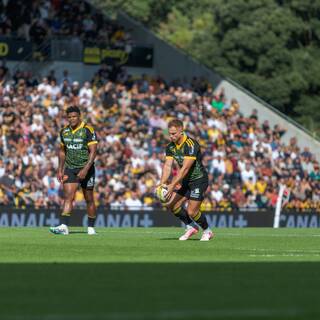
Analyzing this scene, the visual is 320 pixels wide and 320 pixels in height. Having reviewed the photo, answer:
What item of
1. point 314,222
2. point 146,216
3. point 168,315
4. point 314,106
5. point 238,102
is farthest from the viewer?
A: point 314,106

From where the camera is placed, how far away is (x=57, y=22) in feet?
146

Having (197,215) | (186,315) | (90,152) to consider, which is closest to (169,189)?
(197,215)

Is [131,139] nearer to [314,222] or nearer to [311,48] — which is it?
[314,222]

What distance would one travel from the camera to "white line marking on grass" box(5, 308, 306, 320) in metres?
8.91

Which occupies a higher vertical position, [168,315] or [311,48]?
[311,48]

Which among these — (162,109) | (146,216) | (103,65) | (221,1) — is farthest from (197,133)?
(221,1)

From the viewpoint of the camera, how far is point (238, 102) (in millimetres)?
46875

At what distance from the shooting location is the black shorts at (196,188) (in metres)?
21.4

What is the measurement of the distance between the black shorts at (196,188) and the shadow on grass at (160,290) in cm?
670

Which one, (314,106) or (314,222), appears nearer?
(314,222)

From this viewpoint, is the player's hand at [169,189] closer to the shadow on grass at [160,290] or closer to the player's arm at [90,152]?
the player's arm at [90,152]

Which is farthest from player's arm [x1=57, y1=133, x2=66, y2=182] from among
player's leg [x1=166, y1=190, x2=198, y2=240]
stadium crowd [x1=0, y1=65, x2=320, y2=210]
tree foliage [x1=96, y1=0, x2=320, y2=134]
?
tree foliage [x1=96, y1=0, x2=320, y2=134]

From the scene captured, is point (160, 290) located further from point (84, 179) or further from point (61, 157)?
point (61, 157)

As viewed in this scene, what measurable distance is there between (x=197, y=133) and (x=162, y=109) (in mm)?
1648
